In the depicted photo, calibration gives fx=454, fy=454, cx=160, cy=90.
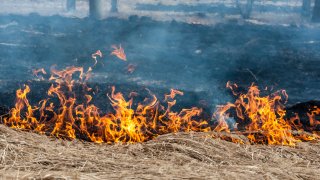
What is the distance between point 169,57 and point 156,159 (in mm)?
9629

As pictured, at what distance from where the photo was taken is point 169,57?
14633mm

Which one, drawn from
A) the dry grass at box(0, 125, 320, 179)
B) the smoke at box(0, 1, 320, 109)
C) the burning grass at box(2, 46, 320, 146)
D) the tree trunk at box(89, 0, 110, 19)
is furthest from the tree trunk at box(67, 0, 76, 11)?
the dry grass at box(0, 125, 320, 179)

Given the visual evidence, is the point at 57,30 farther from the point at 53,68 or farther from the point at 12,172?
the point at 12,172

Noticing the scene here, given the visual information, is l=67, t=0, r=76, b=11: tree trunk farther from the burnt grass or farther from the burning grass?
the burning grass

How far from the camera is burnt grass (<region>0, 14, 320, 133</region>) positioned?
10.2 meters

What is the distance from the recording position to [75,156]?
16.5 ft

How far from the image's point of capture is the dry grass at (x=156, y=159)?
4375 millimetres

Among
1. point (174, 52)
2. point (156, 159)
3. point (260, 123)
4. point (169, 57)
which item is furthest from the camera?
point (174, 52)

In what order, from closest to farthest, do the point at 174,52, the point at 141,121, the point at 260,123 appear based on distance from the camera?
the point at 141,121 < the point at 260,123 < the point at 174,52

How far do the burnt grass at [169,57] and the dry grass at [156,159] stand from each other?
2.11m

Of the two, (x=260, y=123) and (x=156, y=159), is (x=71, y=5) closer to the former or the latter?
(x=260, y=123)

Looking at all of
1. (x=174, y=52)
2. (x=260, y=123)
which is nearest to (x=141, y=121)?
(x=260, y=123)

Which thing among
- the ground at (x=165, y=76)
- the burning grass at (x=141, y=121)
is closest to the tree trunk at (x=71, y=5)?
the ground at (x=165, y=76)

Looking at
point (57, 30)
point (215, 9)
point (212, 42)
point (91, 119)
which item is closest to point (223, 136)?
point (91, 119)
